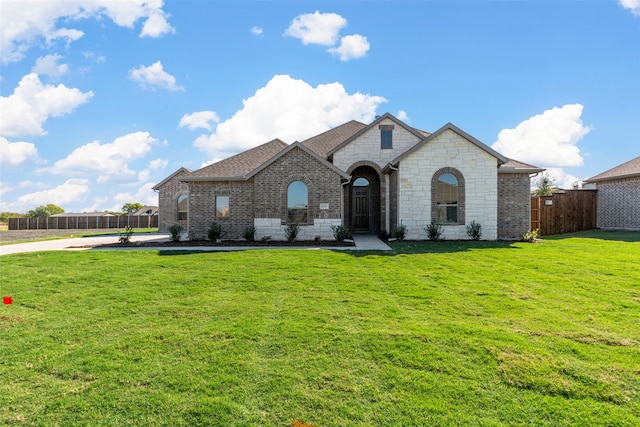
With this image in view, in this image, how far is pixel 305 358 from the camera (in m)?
4.04

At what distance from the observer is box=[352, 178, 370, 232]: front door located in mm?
18703

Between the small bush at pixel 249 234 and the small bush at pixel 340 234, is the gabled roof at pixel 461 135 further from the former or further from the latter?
the small bush at pixel 249 234

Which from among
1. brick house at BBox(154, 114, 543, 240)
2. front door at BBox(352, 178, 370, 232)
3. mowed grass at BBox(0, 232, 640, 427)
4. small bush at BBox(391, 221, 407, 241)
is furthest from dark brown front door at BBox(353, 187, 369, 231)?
mowed grass at BBox(0, 232, 640, 427)

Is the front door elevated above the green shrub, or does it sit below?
above

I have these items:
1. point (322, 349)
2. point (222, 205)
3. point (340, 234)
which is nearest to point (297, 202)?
point (340, 234)

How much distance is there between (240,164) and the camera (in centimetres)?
1797

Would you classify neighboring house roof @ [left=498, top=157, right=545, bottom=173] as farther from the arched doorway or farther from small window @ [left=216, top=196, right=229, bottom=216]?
small window @ [left=216, top=196, right=229, bottom=216]

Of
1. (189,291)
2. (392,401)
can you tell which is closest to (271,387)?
(392,401)

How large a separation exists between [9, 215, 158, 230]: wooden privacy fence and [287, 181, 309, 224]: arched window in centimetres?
2524

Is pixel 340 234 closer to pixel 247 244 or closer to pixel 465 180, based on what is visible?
pixel 247 244

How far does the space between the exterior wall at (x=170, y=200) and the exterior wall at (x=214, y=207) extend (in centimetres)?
633

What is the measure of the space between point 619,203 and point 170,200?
89.9 feet

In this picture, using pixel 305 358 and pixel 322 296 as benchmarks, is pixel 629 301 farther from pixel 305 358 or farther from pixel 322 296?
pixel 305 358

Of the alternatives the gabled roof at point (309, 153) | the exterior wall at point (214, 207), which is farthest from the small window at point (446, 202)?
the exterior wall at point (214, 207)
